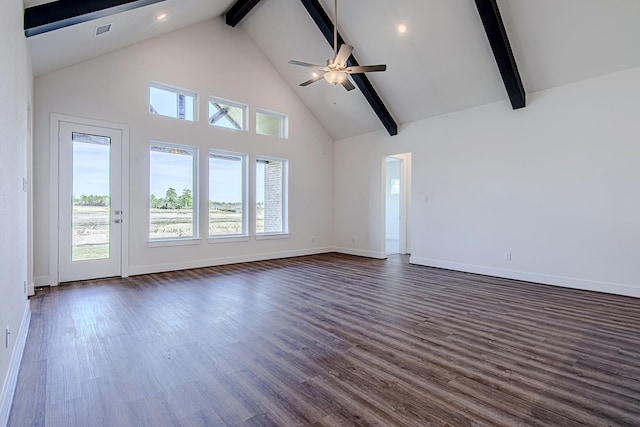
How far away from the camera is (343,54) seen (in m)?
4.33

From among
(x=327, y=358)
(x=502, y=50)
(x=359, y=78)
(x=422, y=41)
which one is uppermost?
(x=422, y=41)

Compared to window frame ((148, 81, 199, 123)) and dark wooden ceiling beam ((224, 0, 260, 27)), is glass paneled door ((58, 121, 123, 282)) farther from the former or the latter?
dark wooden ceiling beam ((224, 0, 260, 27))

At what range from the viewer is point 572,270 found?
4.76 meters

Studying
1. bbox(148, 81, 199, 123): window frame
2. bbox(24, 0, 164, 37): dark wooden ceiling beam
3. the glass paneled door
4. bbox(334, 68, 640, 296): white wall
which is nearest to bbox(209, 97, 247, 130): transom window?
bbox(148, 81, 199, 123): window frame

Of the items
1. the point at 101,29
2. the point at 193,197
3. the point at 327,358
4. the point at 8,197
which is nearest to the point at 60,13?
the point at 101,29

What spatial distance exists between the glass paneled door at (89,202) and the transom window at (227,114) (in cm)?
184

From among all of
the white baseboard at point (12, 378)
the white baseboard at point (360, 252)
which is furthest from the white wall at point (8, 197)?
the white baseboard at point (360, 252)

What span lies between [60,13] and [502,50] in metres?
5.36

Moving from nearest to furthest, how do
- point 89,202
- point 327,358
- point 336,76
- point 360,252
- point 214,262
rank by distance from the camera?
point 327,358, point 336,76, point 89,202, point 214,262, point 360,252

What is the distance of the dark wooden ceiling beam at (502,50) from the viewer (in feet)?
13.6

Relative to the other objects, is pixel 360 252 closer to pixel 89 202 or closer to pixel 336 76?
pixel 336 76

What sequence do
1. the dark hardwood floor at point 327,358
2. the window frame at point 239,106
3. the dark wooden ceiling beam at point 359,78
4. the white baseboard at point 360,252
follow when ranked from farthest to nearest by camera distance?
the white baseboard at point 360,252 → the window frame at point 239,106 → the dark wooden ceiling beam at point 359,78 → the dark hardwood floor at point 327,358

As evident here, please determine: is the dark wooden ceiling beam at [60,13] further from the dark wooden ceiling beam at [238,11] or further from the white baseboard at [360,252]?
the white baseboard at [360,252]

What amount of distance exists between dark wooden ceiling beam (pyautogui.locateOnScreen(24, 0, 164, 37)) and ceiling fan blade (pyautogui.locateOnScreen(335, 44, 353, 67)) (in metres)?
2.65
